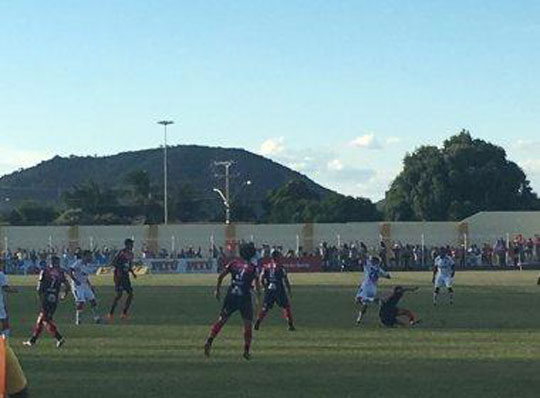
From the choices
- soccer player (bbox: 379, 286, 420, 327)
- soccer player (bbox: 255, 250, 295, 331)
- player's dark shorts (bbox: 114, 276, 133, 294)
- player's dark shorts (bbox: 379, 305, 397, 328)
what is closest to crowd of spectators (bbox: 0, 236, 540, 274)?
player's dark shorts (bbox: 114, 276, 133, 294)

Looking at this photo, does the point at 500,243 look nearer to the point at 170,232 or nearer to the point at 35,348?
the point at 170,232

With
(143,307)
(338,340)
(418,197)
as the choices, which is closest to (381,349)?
(338,340)

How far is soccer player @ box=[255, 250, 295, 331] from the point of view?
24.6 metres

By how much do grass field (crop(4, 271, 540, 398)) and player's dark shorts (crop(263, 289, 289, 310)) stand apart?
771mm

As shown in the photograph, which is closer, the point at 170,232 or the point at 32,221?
the point at 170,232

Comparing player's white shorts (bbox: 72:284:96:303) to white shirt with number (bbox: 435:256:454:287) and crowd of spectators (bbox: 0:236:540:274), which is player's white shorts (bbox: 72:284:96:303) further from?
crowd of spectators (bbox: 0:236:540:274)

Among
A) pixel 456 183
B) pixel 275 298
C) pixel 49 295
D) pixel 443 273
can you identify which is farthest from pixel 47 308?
pixel 456 183

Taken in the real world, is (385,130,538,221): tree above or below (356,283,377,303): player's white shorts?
above

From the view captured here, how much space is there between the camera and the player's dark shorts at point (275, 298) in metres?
24.6

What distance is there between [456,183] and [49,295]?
91.3 meters

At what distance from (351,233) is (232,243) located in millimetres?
7178

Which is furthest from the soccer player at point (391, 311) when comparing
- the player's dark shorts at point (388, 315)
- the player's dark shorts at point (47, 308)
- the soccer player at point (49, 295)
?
the player's dark shorts at point (47, 308)

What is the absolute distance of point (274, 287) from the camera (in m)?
24.9

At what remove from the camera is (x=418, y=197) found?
110062 millimetres
